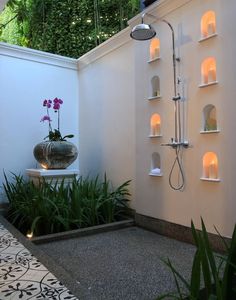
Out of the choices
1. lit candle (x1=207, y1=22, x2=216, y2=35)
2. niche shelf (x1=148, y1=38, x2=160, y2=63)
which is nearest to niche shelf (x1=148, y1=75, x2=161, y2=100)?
niche shelf (x1=148, y1=38, x2=160, y2=63)

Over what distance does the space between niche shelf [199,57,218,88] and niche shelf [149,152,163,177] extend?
3.44 ft

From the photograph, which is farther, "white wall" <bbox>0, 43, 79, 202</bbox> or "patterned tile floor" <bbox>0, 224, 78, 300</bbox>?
"white wall" <bbox>0, 43, 79, 202</bbox>

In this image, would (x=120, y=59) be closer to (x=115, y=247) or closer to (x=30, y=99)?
(x=30, y=99)

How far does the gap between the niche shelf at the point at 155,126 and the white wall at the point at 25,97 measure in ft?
7.05

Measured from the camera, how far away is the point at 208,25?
3117mm

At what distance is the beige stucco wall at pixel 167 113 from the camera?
9.41 ft

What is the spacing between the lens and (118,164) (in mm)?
4461

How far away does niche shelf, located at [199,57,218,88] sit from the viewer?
305cm

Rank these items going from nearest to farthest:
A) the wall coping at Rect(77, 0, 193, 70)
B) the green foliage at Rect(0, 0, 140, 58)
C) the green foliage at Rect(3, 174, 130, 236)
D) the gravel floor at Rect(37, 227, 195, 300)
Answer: the gravel floor at Rect(37, 227, 195, 300), the wall coping at Rect(77, 0, 193, 70), the green foliage at Rect(3, 174, 130, 236), the green foliage at Rect(0, 0, 140, 58)

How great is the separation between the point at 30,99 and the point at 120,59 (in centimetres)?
169

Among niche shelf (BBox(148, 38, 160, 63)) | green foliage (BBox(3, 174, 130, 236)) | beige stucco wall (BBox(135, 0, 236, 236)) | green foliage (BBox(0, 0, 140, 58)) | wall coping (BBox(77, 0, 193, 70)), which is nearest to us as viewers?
beige stucco wall (BBox(135, 0, 236, 236))

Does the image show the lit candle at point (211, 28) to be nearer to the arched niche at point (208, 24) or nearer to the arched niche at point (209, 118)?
the arched niche at point (208, 24)

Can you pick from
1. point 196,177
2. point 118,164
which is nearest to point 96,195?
Answer: point 118,164

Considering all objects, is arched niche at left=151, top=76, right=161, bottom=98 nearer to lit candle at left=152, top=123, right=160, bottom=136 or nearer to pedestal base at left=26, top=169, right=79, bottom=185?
lit candle at left=152, top=123, right=160, bottom=136
